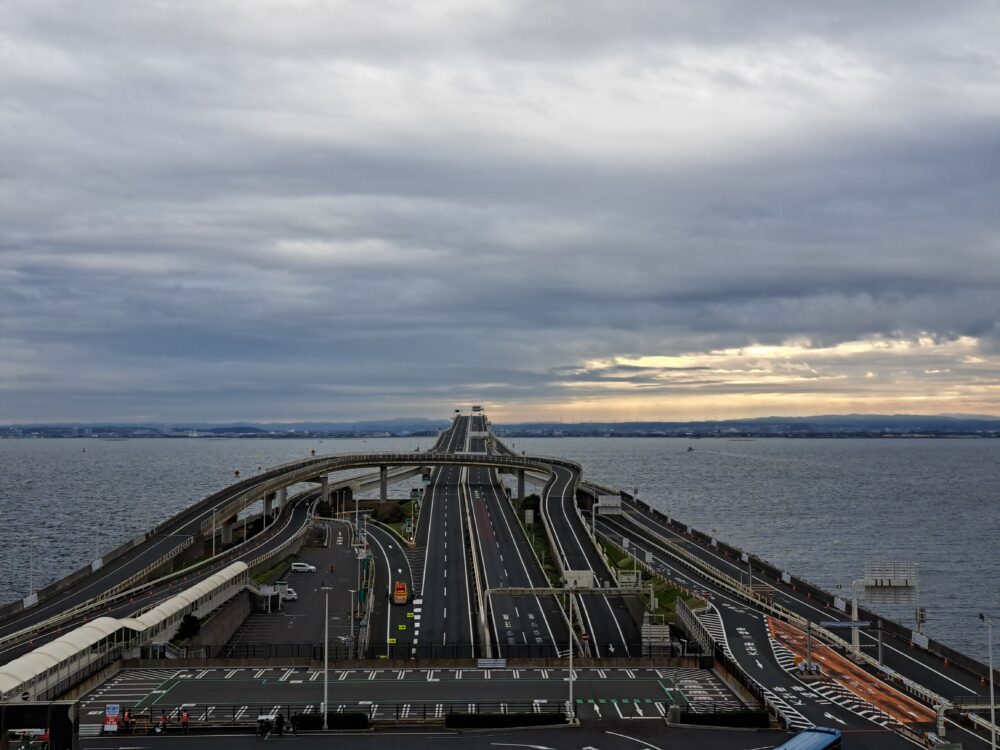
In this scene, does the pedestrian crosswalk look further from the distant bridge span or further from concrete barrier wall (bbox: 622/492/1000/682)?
the distant bridge span

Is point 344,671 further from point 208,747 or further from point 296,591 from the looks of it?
point 296,591

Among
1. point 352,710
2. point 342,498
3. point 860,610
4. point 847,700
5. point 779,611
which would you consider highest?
point 352,710

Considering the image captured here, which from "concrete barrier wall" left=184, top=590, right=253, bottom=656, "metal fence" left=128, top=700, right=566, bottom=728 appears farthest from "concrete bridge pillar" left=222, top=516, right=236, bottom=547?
"metal fence" left=128, top=700, right=566, bottom=728

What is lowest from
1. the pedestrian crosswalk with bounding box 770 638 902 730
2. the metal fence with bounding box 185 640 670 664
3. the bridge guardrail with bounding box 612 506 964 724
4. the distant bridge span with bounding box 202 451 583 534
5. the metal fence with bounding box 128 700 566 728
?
the metal fence with bounding box 185 640 670 664

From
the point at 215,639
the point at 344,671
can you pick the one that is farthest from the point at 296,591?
the point at 344,671

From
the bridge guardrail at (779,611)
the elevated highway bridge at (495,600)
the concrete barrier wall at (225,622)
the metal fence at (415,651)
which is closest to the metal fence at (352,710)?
the elevated highway bridge at (495,600)

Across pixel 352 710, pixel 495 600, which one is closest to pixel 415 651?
pixel 495 600

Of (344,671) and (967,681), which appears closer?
(344,671)

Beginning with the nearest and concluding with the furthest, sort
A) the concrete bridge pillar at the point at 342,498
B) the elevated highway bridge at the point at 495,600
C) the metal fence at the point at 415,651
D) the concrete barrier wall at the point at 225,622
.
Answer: the elevated highway bridge at the point at 495,600 → the metal fence at the point at 415,651 → the concrete barrier wall at the point at 225,622 → the concrete bridge pillar at the point at 342,498

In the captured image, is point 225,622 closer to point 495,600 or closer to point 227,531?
point 495,600

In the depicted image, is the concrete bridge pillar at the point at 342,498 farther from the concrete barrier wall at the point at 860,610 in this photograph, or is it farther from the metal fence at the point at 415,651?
the metal fence at the point at 415,651

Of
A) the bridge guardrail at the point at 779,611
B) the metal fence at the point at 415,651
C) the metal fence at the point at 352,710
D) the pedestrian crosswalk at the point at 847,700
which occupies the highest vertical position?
the metal fence at the point at 352,710
